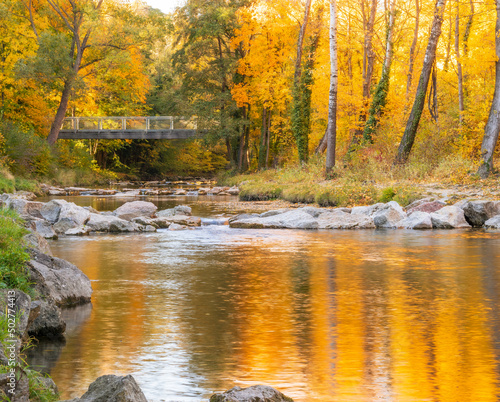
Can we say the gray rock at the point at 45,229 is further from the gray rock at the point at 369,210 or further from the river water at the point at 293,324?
the gray rock at the point at 369,210

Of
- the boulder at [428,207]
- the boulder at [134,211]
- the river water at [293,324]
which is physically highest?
the boulder at [428,207]

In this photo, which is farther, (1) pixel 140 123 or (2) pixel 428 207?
(1) pixel 140 123

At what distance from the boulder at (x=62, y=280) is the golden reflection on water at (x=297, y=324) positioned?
277mm

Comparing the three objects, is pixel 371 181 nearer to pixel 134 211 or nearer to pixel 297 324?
pixel 134 211

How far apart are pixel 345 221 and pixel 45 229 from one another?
8351 millimetres

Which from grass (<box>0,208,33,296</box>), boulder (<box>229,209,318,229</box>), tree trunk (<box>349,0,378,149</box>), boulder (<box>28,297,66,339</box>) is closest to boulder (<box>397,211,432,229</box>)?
boulder (<box>229,209,318,229</box>)

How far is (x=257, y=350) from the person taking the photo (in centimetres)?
656

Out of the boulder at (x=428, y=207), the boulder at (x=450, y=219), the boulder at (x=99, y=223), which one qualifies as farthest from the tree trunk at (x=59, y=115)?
the boulder at (x=450, y=219)

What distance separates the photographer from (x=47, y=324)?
23.1 ft

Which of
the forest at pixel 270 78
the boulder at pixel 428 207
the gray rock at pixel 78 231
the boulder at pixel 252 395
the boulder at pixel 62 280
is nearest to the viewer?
the boulder at pixel 252 395

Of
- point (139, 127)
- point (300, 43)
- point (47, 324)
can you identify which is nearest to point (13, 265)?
point (47, 324)

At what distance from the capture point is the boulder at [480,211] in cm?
1936

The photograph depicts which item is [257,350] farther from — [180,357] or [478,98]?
[478,98]

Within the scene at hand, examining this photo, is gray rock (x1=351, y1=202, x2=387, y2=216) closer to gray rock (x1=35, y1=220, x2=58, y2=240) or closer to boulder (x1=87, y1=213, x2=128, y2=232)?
boulder (x1=87, y1=213, x2=128, y2=232)
